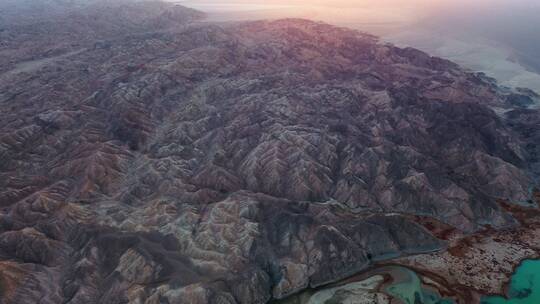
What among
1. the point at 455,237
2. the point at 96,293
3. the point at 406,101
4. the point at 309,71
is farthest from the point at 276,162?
the point at 309,71

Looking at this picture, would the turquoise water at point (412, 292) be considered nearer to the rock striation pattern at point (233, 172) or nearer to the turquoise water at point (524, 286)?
the rock striation pattern at point (233, 172)

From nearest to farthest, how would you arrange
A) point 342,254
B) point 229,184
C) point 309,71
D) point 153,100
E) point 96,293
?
point 96,293 < point 342,254 < point 229,184 < point 153,100 < point 309,71

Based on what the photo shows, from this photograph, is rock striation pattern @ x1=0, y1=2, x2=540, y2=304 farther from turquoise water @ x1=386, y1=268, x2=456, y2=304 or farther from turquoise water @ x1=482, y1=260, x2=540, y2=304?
turquoise water @ x1=482, y1=260, x2=540, y2=304

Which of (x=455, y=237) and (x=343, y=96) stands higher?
(x=343, y=96)

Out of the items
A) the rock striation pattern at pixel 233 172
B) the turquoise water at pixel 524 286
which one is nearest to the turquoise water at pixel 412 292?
the rock striation pattern at pixel 233 172

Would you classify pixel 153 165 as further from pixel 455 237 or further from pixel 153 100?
pixel 455 237

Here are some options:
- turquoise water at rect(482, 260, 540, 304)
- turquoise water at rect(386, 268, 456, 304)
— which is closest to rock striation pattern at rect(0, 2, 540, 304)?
turquoise water at rect(386, 268, 456, 304)
